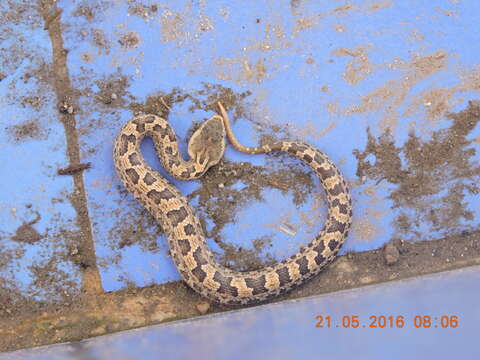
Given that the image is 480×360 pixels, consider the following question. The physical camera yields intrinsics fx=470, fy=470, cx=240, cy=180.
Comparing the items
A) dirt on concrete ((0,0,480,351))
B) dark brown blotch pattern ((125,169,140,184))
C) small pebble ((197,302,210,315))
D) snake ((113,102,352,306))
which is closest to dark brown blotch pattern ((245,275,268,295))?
snake ((113,102,352,306))

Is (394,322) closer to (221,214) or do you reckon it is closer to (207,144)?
(221,214)

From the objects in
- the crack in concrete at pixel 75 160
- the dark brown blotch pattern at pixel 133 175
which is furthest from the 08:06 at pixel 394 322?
the crack in concrete at pixel 75 160

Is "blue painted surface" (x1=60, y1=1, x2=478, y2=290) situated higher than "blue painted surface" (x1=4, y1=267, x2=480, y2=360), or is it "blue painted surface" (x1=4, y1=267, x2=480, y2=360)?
"blue painted surface" (x1=60, y1=1, x2=478, y2=290)

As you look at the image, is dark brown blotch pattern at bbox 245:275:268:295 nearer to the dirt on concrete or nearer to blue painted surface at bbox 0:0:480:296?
the dirt on concrete

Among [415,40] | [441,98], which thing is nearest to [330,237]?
[441,98]

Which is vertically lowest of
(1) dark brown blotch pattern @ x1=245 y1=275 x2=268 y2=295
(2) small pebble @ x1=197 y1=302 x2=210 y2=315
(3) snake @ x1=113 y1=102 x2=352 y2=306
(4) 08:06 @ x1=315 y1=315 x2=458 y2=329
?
(2) small pebble @ x1=197 y1=302 x2=210 y2=315

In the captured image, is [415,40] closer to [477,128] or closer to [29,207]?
[477,128]

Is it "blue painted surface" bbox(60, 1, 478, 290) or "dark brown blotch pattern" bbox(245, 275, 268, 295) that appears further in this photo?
"blue painted surface" bbox(60, 1, 478, 290)
